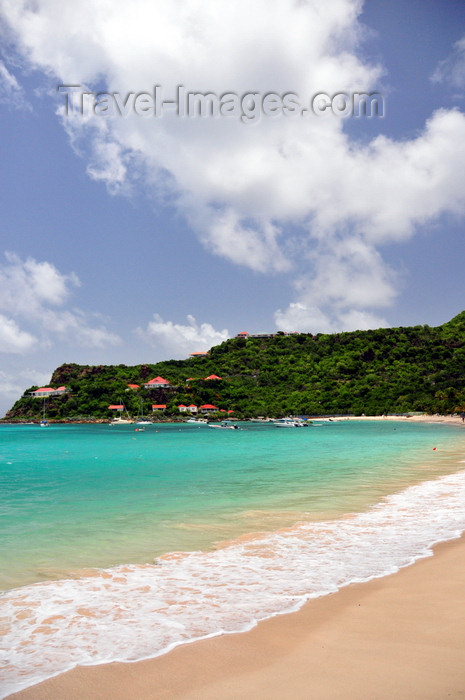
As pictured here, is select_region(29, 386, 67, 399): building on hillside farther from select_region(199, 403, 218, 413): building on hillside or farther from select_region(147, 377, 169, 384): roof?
select_region(199, 403, 218, 413): building on hillside

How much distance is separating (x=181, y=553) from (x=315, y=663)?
534 centimetres

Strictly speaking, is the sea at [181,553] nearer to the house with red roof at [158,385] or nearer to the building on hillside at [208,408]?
the building on hillside at [208,408]

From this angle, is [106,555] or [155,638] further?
[106,555]

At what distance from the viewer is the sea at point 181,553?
5.63m

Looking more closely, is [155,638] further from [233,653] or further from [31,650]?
[31,650]

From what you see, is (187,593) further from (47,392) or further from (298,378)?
(47,392)

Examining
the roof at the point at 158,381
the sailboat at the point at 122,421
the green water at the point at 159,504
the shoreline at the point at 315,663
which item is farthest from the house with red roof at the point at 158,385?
the shoreline at the point at 315,663

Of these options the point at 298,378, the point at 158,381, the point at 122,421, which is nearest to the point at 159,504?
the point at 122,421

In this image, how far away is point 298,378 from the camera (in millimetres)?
148875

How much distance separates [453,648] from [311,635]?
1.45m

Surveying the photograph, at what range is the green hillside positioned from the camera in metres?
128

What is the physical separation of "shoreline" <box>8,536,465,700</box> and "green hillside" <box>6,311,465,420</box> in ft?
368

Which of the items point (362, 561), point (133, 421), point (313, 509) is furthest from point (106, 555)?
point (133, 421)

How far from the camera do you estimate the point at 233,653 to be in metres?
4.89
